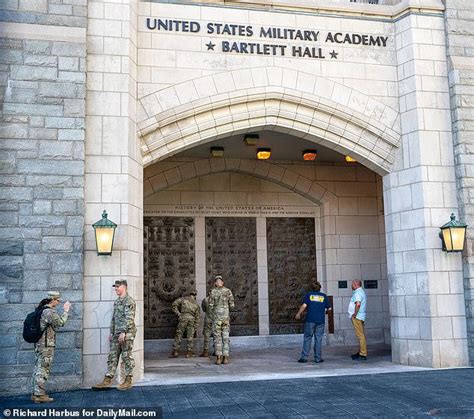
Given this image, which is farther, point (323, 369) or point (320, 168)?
point (320, 168)

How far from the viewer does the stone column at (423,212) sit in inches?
393

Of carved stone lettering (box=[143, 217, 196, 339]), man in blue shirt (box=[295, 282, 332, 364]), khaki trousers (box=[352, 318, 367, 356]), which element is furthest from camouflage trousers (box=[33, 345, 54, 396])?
khaki trousers (box=[352, 318, 367, 356])

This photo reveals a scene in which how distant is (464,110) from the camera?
10.5m

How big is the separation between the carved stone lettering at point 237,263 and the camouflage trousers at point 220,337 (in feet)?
7.86

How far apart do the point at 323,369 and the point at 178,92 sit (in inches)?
203

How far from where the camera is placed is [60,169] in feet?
28.5

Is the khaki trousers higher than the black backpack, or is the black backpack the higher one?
the black backpack

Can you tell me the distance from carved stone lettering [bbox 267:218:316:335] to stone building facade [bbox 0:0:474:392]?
2.23 metres

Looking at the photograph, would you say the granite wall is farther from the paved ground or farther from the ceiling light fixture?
the ceiling light fixture

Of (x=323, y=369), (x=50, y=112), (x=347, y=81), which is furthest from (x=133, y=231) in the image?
(x=347, y=81)

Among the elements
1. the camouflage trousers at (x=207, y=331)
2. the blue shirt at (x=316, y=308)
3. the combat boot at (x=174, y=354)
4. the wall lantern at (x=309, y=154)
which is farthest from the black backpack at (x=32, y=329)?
the wall lantern at (x=309, y=154)

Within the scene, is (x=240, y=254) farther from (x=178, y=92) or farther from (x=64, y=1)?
(x=64, y=1)

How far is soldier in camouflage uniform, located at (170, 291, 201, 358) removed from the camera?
39.8 feet

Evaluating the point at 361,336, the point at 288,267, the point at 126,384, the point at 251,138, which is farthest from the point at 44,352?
the point at 288,267
